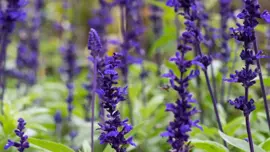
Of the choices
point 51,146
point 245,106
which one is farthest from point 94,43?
point 245,106

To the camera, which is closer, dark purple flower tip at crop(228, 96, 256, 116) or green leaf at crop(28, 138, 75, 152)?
dark purple flower tip at crop(228, 96, 256, 116)

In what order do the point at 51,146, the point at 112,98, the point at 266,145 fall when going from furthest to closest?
1. the point at 266,145
2. the point at 51,146
3. the point at 112,98

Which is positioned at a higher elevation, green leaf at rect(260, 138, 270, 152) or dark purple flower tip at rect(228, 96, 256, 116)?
dark purple flower tip at rect(228, 96, 256, 116)

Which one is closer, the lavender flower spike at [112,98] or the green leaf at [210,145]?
the lavender flower spike at [112,98]

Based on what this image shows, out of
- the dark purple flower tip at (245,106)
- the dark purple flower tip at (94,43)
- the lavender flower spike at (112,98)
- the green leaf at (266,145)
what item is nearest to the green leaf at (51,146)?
the lavender flower spike at (112,98)

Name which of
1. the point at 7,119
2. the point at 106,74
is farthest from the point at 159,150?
the point at 106,74

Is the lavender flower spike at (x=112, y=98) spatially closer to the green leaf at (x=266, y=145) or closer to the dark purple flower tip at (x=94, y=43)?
the dark purple flower tip at (x=94, y=43)

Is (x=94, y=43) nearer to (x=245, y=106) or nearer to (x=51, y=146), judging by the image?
(x=51, y=146)

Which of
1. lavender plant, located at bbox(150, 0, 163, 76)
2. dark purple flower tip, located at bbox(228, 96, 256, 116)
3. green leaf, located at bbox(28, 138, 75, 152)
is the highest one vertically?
lavender plant, located at bbox(150, 0, 163, 76)

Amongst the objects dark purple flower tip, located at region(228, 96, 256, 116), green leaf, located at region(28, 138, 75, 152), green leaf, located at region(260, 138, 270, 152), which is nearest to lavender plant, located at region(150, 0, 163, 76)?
green leaf, located at region(260, 138, 270, 152)

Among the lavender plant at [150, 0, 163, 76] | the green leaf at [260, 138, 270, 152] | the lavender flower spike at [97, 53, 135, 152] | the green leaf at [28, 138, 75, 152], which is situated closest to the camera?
the lavender flower spike at [97, 53, 135, 152]

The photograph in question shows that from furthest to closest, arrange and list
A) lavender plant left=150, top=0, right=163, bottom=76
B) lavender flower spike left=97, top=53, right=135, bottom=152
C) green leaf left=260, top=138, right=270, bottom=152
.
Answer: lavender plant left=150, top=0, right=163, bottom=76, green leaf left=260, top=138, right=270, bottom=152, lavender flower spike left=97, top=53, right=135, bottom=152

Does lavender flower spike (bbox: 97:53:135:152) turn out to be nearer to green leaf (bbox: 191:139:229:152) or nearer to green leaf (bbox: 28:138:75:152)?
green leaf (bbox: 28:138:75:152)

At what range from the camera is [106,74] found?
153 centimetres
